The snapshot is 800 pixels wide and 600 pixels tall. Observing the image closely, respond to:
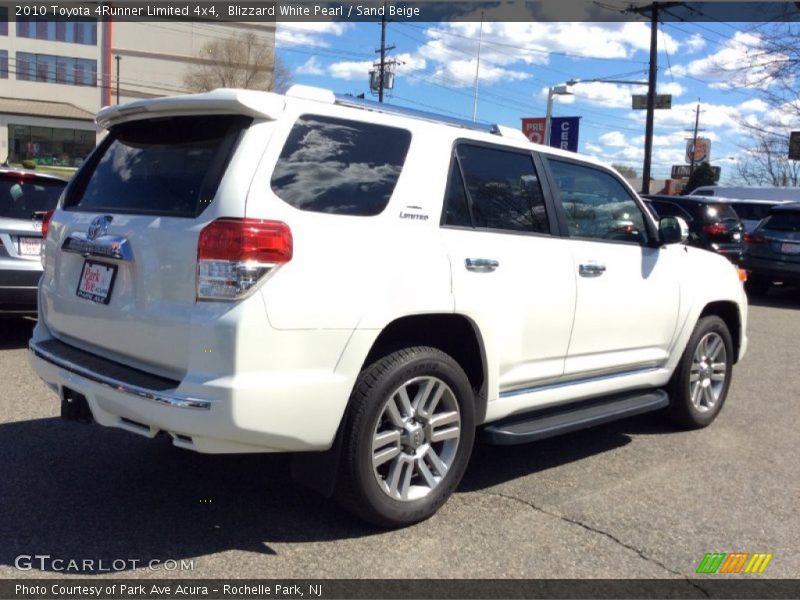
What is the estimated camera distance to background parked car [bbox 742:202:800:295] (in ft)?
46.6

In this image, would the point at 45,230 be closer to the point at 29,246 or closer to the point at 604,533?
the point at 29,246

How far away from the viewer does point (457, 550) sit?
3.59 meters

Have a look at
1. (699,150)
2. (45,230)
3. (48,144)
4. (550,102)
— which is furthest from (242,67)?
(45,230)

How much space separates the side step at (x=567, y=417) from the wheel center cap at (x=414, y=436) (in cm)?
49

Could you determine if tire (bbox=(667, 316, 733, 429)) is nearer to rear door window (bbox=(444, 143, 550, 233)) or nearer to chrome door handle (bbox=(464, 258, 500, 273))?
rear door window (bbox=(444, 143, 550, 233))

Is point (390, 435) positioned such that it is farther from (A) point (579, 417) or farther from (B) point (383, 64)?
(B) point (383, 64)

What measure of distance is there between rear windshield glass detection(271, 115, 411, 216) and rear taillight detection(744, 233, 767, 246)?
1264 centimetres

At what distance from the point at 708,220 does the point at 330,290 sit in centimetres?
1303

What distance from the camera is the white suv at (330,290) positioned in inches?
125

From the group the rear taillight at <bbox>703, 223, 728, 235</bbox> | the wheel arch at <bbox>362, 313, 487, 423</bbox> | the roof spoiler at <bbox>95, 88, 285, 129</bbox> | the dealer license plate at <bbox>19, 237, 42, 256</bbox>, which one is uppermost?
the roof spoiler at <bbox>95, 88, 285, 129</bbox>

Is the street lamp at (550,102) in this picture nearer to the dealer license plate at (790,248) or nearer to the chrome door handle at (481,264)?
the dealer license plate at (790,248)

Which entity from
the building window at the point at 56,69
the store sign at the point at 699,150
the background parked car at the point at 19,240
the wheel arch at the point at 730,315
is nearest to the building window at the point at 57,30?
the building window at the point at 56,69

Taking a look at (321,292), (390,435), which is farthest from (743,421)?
(321,292)

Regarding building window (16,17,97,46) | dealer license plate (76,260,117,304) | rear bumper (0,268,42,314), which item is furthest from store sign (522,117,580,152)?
building window (16,17,97,46)
